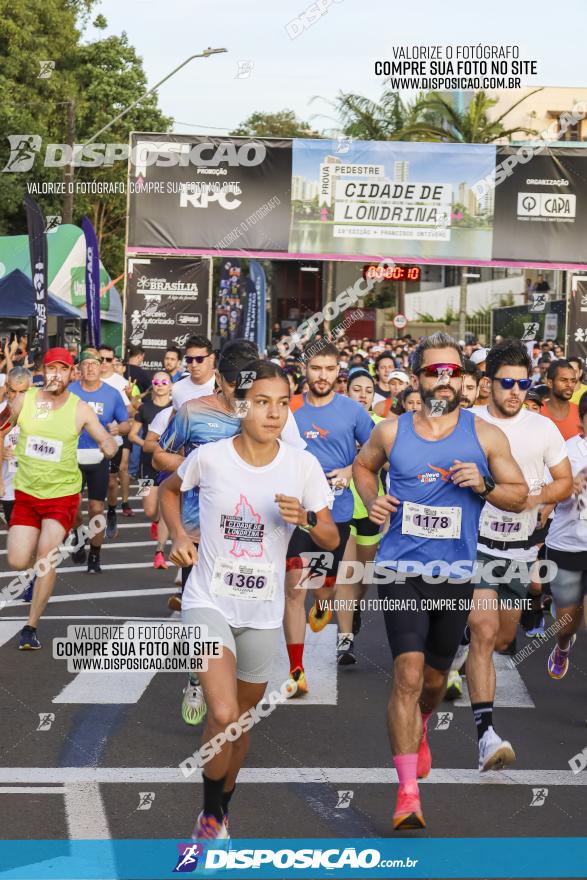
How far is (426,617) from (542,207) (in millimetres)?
22097

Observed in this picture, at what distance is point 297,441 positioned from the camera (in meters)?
6.88

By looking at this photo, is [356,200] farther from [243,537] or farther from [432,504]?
[243,537]

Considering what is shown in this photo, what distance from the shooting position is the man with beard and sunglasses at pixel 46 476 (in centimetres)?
922

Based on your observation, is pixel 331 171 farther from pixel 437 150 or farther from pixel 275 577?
pixel 275 577

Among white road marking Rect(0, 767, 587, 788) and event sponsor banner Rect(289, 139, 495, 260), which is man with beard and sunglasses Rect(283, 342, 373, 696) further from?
event sponsor banner Rect(289, 139, 495, 260)

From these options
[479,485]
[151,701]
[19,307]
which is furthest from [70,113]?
[479,485]

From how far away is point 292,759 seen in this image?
6.77m

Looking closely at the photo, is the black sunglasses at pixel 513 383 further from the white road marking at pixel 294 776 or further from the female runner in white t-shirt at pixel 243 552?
the female runner in white t-shirt at pixel 243 552

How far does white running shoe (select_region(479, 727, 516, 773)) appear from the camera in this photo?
6375 mm

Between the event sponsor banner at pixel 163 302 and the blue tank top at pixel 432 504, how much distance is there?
20.4 m

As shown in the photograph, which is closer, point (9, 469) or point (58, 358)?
point (58, 358)

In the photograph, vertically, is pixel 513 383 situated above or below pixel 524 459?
above

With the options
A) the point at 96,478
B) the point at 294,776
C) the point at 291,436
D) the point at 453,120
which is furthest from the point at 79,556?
the point at 453,120

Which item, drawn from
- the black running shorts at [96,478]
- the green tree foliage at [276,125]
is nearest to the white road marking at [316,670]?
the black running shorts at [96,478]
